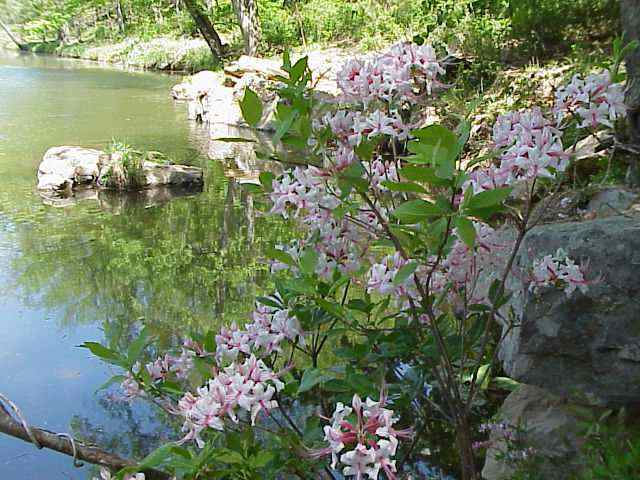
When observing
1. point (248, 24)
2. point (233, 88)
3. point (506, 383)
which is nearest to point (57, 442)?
point (506, 383)

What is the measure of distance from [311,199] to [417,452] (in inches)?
57.0

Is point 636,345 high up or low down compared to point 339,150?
down

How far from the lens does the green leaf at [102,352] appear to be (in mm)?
1318

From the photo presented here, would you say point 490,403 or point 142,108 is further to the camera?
point 142,108

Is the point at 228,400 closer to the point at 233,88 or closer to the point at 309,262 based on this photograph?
the point at 309,262

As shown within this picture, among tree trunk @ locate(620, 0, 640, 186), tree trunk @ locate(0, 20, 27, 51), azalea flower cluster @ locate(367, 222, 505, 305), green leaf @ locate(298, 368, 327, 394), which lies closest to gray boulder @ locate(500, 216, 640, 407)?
azalea flower cluster @ locate(367, 222, 505, 305)

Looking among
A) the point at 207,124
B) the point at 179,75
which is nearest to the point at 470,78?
the point at 207,124

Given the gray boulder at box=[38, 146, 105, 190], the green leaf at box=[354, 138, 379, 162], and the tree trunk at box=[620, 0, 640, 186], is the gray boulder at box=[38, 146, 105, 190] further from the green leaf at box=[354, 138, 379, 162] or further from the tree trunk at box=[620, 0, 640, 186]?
the green leaf at box=[354, 138, 379, 162]

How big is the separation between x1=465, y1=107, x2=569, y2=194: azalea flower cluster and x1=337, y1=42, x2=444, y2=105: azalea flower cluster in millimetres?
183

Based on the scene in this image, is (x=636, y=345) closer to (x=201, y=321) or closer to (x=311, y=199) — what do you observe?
(x=311, y=199)

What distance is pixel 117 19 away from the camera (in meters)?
29.0

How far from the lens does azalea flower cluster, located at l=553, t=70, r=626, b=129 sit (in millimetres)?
1200

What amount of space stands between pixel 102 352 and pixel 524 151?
3.01 ft

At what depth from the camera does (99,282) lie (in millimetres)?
4336
